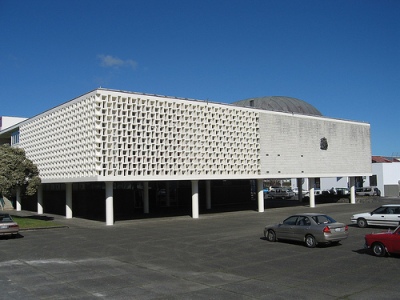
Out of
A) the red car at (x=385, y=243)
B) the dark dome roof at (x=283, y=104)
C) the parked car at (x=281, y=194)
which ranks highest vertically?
the dark dome roof at (x=283, y=104)

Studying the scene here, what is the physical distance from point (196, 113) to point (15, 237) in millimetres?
16534

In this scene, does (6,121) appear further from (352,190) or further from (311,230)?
(311,230)

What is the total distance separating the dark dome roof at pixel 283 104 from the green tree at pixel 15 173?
23.9 m

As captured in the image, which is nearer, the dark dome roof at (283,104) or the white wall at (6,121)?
the dark dome roof at (283,104)

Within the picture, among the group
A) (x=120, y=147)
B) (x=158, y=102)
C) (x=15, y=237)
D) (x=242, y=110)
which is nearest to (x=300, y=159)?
(x=242, y=110)

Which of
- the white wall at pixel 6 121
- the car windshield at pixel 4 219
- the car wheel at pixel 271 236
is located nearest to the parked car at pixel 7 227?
the car windshield at pixel 4 219

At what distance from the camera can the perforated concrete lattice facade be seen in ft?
95.3

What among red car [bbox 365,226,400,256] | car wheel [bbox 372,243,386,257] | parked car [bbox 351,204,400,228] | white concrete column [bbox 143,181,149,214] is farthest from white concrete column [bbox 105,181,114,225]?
car wheel [bbox 372,243,386,257]

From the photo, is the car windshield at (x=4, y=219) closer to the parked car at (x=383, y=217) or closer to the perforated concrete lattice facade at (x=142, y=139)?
the perforated concrete lattice facade at (x=142, y=139)

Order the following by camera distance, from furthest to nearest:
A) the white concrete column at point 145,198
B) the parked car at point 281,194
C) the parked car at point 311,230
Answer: the parked car at point 281,194 < the white concrete column at point 145,198 < the parked car at point 311,230

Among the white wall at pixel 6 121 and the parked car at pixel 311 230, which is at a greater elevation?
the white wall at pixel 6 121

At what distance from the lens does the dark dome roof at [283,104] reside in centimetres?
4612

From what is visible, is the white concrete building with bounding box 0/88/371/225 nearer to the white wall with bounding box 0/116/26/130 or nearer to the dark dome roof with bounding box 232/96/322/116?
the dark dome roof with bounding box 232/96/322/116

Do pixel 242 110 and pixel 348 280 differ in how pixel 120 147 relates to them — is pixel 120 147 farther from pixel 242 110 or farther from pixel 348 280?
pixel 348 280
